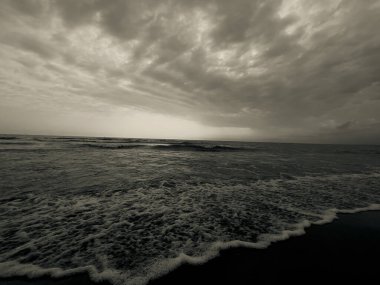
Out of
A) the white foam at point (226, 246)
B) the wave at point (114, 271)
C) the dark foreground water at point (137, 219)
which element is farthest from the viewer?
the dark foreground water at point (137, 219)

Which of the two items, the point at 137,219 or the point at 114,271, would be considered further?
the point at 137,219

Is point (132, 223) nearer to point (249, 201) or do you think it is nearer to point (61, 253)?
point (61, 253)

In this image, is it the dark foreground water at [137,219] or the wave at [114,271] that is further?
the dark foreground water at [137,219]

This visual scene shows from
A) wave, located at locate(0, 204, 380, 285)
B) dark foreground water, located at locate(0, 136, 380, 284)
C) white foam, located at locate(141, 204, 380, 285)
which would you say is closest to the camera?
wave, located at locate(0, 204, 380, 285)

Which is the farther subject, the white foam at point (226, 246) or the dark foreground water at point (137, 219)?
the dark foreground water at point (137, 219)

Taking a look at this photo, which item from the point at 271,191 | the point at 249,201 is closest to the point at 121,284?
the point at 249,201

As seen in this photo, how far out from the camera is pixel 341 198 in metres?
8.53

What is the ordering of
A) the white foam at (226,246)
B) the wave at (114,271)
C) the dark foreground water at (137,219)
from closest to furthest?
the wave at (114,271), the white foam at (226,246), the dark foreground water at (137,219)

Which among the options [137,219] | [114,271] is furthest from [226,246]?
[137,219]

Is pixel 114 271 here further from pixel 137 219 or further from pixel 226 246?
pixel 226 246

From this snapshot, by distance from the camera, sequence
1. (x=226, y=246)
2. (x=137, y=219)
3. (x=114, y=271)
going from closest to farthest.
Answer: (x=114, y=271), (x=226, y=246), (x=137, y=219)

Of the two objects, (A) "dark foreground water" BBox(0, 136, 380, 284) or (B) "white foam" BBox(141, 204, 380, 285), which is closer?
(B) "white foam" BBox(141, 204, 380, 285)

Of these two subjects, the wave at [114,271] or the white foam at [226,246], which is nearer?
the wave at [114,271]

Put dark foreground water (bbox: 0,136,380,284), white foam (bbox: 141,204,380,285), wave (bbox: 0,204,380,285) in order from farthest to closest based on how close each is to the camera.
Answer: dark foreground water (bbox: 0,136,380,284)
white foam (bbox: 141,204,380,285)
wave (bbox: 0,204,380,285)
